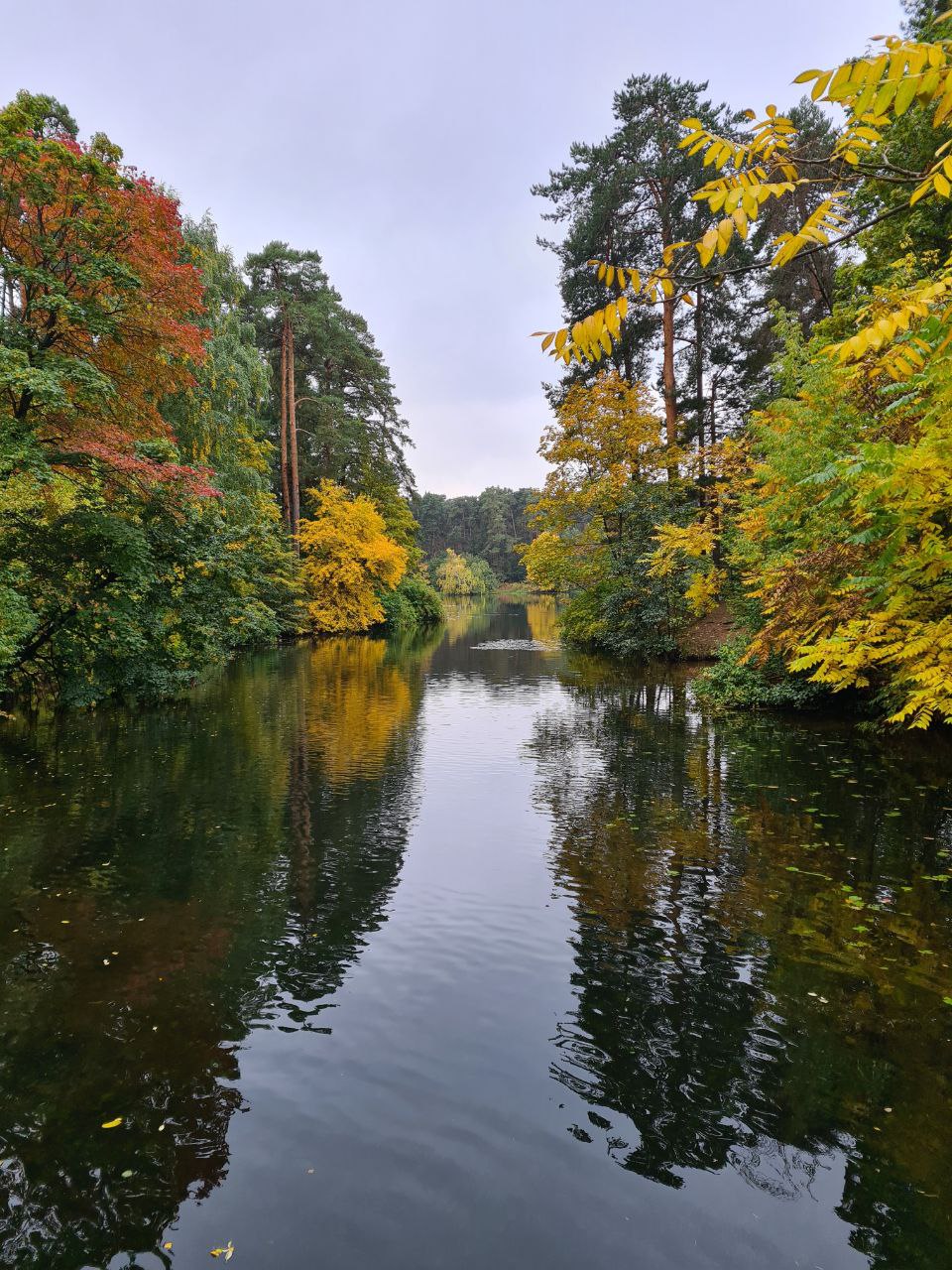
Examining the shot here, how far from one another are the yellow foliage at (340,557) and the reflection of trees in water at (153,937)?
2114cm

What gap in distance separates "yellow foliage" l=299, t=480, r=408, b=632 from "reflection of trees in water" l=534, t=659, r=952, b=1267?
25.4 metres

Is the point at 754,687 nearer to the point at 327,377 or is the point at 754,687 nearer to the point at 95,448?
the point at 95,448

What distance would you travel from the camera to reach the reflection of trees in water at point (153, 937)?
3.16 m

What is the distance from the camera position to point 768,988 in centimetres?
450

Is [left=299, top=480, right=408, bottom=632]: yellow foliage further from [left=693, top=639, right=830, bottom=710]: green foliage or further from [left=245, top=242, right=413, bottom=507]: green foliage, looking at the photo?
[left=693, top=639, right=830, bottom=710]: green foliage

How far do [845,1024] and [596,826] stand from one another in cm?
370

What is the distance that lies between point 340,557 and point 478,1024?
98.1 feet

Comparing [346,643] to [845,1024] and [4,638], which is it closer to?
[4,638]

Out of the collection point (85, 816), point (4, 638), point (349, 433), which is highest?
point (349, 433)

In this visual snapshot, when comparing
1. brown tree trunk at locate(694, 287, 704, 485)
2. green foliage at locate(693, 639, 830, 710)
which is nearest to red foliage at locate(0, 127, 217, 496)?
green foliage at locate(693, 639, 830, 710)

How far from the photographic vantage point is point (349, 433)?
115ft

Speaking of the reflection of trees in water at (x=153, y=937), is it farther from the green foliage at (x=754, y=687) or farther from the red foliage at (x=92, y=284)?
the green foliage at (x=754, y=687)

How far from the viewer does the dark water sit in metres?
2.98

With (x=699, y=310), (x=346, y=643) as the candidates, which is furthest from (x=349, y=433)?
(x=699, y=310)
